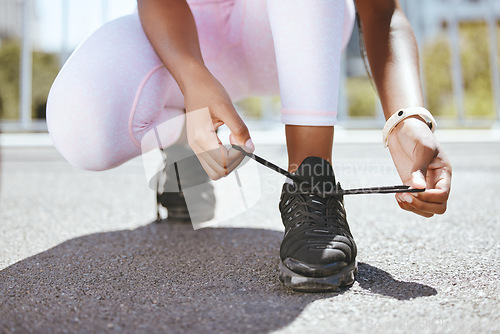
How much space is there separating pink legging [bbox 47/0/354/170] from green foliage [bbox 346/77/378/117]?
703 cm

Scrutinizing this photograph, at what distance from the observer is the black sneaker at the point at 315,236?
645 mm

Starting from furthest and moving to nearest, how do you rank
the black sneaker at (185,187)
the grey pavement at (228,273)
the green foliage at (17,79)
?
the green foliage at (17,79) → the black sneaker at (185,187) → the grey pavement at (228,273)

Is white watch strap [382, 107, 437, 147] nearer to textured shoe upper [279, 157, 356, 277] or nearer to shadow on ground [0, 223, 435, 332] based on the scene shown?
textured shoe upper [279, 157, 356, 277]

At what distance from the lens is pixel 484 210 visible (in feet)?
4.03

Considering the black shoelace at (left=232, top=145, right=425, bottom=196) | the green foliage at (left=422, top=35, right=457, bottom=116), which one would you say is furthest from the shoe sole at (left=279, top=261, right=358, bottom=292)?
the green foliage at (left=422, top=35, right=457, bottom=116)

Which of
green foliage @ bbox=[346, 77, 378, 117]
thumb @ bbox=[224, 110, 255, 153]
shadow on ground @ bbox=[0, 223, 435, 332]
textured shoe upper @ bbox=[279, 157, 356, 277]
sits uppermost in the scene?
thumb @ bbox=[224, 110, 255, 153]

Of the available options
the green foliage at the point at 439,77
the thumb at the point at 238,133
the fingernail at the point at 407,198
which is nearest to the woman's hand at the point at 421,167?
the fingernail at the point at 407,198

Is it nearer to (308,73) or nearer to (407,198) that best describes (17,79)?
(308,73)

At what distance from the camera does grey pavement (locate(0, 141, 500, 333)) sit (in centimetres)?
55

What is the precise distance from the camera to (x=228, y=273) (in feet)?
2.45

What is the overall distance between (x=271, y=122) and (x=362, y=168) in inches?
137

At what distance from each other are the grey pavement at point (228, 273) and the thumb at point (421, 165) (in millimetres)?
145

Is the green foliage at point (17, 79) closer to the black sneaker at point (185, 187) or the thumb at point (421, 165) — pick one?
the black sneaker at point (185, 187)

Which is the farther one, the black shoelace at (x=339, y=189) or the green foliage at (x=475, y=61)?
the green foliage at (x=475, y=61)
